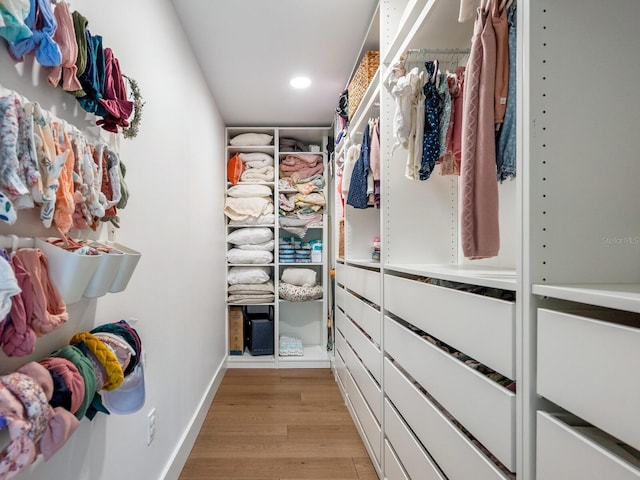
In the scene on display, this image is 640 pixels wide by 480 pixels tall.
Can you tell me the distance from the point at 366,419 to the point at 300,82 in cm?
Answer: 217

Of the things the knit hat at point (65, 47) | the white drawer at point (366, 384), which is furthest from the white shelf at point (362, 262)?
the knit hat at point (65, 47)

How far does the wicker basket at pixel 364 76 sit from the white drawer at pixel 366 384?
153 centimetres

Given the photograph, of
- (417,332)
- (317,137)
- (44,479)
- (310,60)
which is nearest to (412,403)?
(417,332)

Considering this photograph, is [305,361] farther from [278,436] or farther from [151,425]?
[151,425]

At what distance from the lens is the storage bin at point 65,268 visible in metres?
0.74

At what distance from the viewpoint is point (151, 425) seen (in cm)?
145

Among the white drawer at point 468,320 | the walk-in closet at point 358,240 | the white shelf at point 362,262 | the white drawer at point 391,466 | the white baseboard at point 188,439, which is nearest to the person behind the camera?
the walk-in closet at point 358,240

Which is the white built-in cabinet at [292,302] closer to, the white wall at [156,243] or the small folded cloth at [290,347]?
the small folded cloth at [290,347]

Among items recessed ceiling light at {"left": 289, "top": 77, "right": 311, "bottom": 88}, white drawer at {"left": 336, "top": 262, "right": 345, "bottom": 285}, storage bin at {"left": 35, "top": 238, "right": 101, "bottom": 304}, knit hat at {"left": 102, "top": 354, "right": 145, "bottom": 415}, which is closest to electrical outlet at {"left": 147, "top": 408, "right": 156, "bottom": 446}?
knit hat at {"left": 102, "top": 354, "right": 145, "bottom": 415}

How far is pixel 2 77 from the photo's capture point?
0.70 m

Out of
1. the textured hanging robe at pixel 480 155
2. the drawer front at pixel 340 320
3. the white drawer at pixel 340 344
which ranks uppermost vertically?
the textured hanging robe at pixel 480 155

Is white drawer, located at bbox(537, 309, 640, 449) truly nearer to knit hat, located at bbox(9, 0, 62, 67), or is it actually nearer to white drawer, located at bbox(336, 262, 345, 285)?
knit hat, located at bbox(9, 0, 62, 67)

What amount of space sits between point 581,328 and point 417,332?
0.82m

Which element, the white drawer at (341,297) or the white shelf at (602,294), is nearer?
the white shelf at (602,294)
